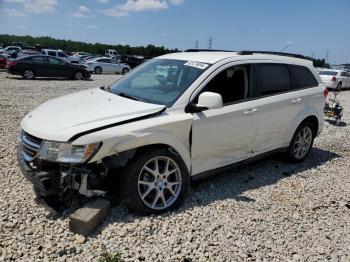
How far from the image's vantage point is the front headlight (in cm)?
369

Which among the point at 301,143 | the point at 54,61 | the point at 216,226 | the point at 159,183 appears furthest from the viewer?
the point at 54,61

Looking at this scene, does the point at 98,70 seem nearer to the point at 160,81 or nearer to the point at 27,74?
the point at 27,74

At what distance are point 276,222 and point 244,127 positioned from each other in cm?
133

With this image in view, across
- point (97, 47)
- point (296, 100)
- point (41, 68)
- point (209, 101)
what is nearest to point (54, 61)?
point (41, 68)

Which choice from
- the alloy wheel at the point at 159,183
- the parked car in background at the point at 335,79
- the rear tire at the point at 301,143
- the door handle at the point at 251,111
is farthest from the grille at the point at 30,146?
the parked car in background at the point at 335,79

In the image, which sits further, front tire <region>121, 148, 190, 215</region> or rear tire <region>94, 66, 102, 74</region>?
rear tire <region>94, 66, 102, 74</region>

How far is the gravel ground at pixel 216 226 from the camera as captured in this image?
3.58 meters

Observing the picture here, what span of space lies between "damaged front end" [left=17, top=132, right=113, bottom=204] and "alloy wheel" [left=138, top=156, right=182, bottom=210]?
44cm

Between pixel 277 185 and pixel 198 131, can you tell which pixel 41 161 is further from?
pixel 277 185

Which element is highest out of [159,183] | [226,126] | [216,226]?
[226,126]

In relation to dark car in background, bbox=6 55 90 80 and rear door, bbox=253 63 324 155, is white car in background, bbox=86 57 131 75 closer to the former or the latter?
dark car in background, bbox=6 55 90 80


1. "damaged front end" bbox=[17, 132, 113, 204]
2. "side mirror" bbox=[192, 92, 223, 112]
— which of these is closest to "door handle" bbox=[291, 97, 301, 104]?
"side mirror" bbox=[192, 92, 223, 112]

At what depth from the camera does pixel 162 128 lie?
4.12 m

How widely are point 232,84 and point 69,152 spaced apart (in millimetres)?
2348
